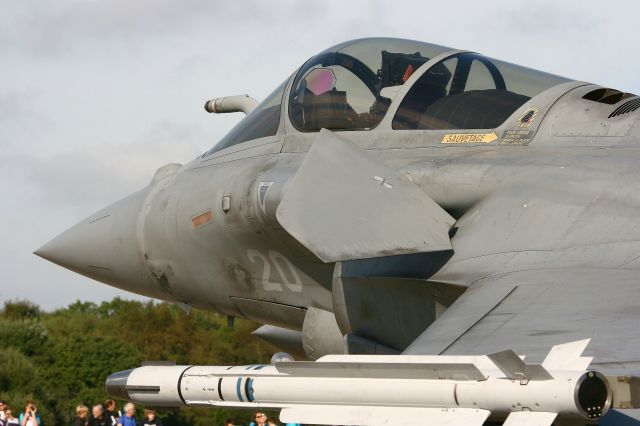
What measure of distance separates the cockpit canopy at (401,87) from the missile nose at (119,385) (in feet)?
8.87

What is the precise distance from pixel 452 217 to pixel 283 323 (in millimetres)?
2738

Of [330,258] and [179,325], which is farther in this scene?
[179,325]

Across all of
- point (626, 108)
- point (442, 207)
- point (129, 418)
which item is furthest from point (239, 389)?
point (129, 418)

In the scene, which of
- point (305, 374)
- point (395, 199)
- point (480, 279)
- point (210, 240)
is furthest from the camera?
point (210, 240)

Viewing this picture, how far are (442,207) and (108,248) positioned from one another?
4606 mm

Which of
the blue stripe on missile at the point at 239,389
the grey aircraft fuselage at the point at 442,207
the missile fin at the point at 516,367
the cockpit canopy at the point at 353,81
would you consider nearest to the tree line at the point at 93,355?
the grey aircraft fuselage at the point at 442,207

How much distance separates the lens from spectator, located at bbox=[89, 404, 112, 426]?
1852 cm

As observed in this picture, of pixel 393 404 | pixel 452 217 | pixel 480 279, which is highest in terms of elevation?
pixel 452 217

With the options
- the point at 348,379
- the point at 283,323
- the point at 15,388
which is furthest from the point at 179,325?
the point at 348,379

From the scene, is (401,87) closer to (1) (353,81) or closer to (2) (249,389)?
(1) (353,81)

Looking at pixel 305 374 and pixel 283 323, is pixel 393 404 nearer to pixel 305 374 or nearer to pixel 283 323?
pixel 305 374

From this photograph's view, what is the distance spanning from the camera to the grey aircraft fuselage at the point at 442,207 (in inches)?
307

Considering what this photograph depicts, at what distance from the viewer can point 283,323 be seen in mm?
11109

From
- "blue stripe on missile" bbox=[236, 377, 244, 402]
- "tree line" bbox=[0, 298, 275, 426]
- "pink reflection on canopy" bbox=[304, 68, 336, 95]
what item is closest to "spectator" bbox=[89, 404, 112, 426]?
"pink reflection on canopy" bbox=[304, 68, 336, 95]
